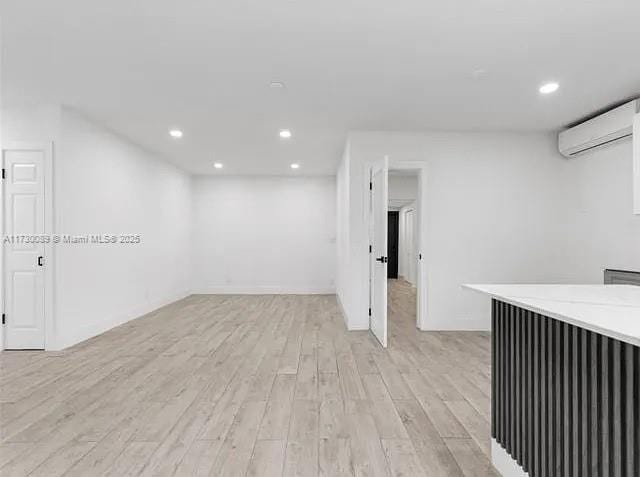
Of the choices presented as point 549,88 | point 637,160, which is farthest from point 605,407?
point 549,88

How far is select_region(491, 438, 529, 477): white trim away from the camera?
5.75 feet

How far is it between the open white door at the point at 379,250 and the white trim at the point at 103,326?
11.0ft

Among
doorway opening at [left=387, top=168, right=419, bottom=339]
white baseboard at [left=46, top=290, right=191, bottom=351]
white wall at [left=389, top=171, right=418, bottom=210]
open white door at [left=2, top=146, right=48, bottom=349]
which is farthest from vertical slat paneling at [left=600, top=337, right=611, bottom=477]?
white wall at [left=389, top=171, right=418, bottom=210]

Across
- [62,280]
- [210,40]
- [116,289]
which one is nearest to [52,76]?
[210,40]

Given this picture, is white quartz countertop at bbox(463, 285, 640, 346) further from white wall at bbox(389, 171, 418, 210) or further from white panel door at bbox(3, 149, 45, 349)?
white wall at bbox(389, 171, 418, 210)

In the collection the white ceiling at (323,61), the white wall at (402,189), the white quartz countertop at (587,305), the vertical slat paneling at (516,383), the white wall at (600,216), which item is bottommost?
the vertical slat paneling at (516,383)

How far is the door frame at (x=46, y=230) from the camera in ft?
13.5

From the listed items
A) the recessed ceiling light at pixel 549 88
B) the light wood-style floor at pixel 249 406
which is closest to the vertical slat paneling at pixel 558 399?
the light wood-style floor at pixel 249 406

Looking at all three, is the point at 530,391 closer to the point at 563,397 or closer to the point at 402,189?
the point at 563,397

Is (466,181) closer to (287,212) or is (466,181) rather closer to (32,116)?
(287,212)

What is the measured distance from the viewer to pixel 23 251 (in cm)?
416

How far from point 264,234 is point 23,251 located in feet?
15.6

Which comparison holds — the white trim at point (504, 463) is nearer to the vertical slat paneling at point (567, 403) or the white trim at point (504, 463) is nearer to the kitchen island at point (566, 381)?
the kitchen island at point (566, 381)

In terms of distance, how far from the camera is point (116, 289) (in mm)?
5305
